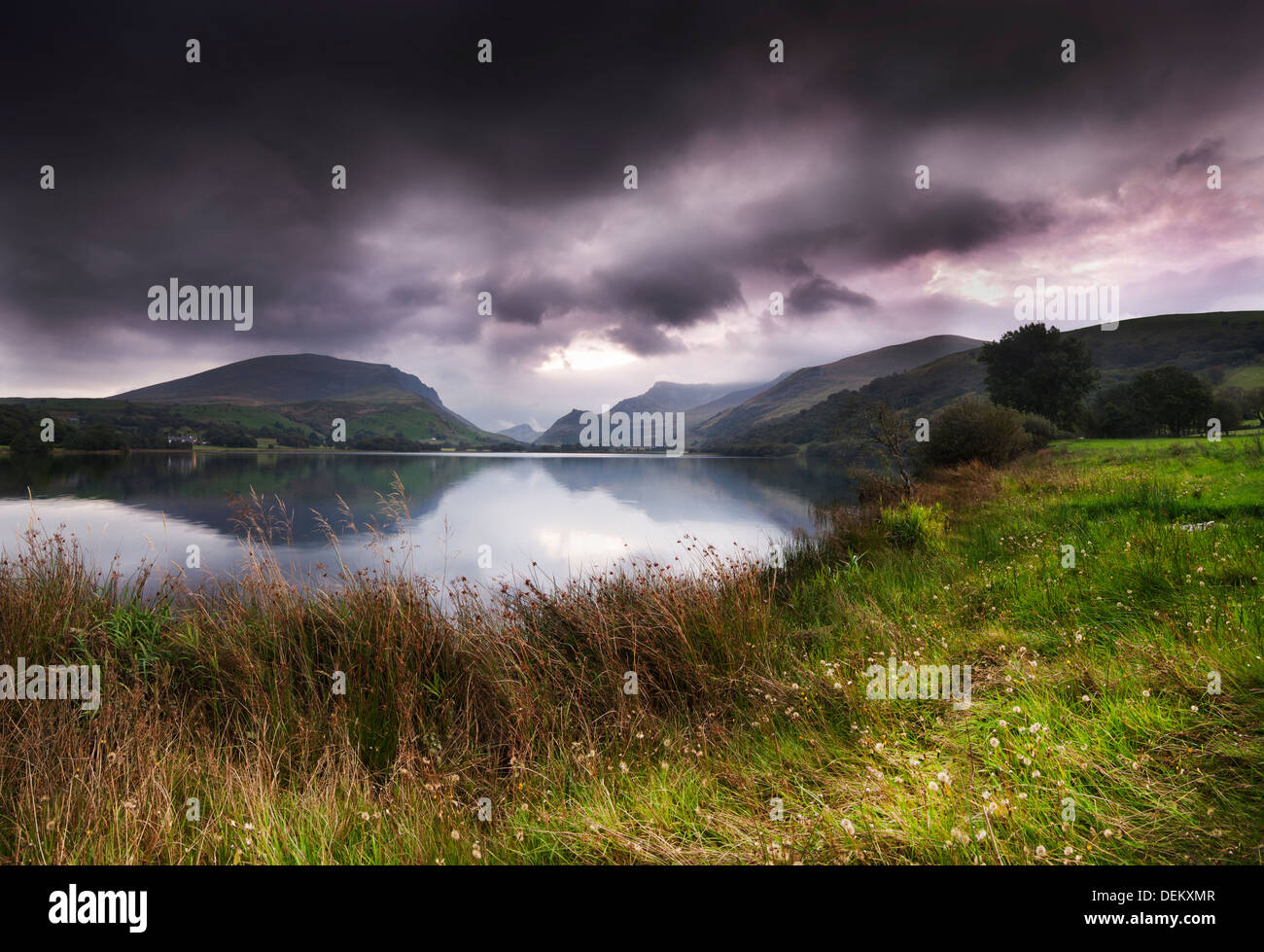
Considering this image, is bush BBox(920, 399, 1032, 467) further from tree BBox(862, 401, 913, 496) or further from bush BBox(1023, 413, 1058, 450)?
bush BBox(1023, 413, 1058, 450)

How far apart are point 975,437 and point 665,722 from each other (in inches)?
1162

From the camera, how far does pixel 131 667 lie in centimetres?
512

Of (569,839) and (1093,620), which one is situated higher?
(1093,620)

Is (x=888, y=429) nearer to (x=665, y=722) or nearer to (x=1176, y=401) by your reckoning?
(x=665, y=722)

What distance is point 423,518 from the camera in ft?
77.2

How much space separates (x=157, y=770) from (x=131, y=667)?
8.17 feet

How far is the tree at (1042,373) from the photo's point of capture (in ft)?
161

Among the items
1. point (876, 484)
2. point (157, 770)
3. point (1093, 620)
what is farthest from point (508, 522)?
point (1093, 620)

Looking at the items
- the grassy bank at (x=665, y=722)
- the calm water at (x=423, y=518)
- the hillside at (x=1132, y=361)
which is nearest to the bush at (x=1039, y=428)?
the calm water at (x=423, y=518)

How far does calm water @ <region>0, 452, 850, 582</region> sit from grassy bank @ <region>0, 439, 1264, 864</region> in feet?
4.34

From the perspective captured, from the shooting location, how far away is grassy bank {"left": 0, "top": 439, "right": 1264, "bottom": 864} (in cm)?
251

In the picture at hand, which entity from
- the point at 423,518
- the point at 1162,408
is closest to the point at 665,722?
the point at 423,518
